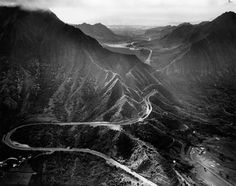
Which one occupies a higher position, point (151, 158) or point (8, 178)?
point (151, 158)

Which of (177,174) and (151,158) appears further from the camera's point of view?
(151,158)

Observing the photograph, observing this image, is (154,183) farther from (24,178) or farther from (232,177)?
(24,178)

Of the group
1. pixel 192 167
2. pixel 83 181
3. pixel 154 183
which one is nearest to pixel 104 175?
pixel 83 181

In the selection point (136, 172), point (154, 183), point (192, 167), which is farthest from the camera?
point (192, 167)

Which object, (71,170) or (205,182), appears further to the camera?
(71,170)

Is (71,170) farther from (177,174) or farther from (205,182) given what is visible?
(205,182)

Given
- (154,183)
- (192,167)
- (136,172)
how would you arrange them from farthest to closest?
1. (192,167)
2. (136,172)
3. (154,183)

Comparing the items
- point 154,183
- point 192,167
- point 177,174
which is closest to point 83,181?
point 154,183

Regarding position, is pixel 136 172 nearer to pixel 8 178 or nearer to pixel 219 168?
pixel 219 168
